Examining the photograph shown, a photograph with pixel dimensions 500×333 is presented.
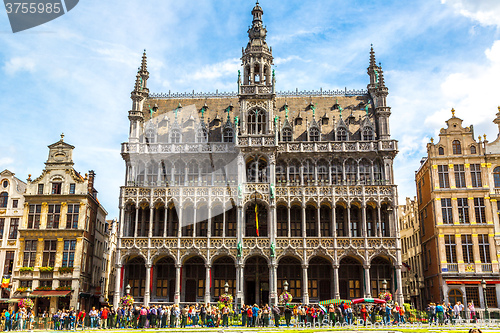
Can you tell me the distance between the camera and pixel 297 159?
178 feet

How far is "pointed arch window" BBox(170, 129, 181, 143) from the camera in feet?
182

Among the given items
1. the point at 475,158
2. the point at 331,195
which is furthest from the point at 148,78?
the point at 475,158

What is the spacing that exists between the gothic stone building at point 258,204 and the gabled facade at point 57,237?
5.69 m

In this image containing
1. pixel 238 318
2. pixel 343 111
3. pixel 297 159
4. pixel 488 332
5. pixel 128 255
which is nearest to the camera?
pixel 488 332

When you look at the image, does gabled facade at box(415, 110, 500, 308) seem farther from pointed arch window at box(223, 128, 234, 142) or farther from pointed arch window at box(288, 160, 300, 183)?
pointed arch window at box(223, 128, 234, 142)

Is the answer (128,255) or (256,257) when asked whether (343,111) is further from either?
(128,255)

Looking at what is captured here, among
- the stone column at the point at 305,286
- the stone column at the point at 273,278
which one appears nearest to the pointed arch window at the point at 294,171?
the stone column at the point at 273,278

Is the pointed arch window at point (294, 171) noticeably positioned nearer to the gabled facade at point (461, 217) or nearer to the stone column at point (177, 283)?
the gabled facade at point (461, 217)

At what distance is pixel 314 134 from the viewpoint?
55.6 metres

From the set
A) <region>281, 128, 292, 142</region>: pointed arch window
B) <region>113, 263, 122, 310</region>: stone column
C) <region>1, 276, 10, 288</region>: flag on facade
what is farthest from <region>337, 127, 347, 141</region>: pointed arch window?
<region>1, 276, 10, 288</region>: flag on facade

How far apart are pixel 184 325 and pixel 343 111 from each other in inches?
1276

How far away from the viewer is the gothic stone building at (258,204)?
50125 mm

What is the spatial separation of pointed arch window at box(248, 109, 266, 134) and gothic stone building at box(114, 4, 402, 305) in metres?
0.11

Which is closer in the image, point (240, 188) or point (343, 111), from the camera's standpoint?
point (240, 188)
